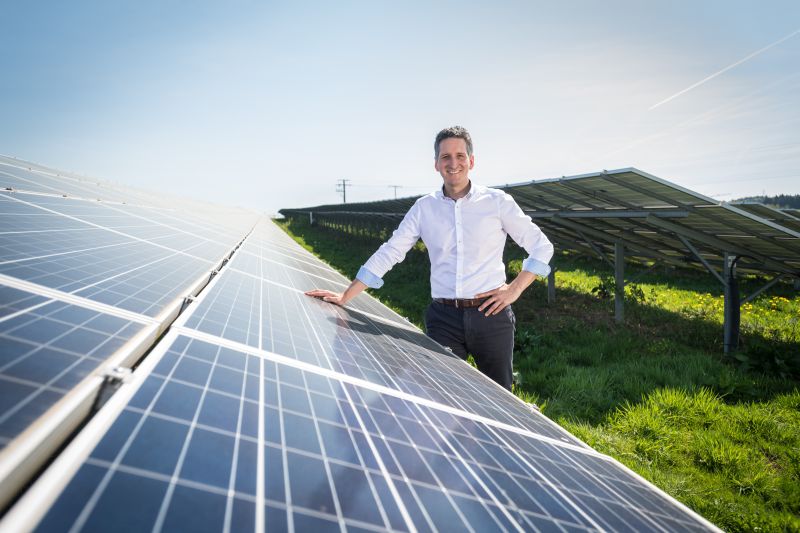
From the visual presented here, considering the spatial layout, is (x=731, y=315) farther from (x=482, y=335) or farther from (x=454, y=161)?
(x=454, y=161)

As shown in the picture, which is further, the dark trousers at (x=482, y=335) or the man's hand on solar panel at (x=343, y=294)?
the man's hand on solar panel at (x=343, y=294)

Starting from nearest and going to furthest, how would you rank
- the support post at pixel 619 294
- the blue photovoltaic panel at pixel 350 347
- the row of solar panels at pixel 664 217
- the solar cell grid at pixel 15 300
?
1. the solar cell grid at pixel 15 300
2. the blue photovoltaic panel at pixel 350 347
3. the row of solar panels at pixel 664 217
4. the support post at pixel 619 294

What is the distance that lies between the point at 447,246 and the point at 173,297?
6.91 ft

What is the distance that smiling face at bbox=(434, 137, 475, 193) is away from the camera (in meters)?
3.34

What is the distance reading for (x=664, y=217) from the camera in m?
6.78

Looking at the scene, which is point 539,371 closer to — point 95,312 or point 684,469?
point 684,469

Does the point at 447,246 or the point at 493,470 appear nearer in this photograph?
the point at 493,470

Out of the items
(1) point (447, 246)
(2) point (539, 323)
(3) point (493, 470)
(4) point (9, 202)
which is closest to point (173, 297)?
(3) point (493, 470)

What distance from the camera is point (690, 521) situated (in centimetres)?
154

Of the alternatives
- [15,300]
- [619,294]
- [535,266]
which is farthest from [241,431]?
[619,294]

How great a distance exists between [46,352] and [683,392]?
251 inches

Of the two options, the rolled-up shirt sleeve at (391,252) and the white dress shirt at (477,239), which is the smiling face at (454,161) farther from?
the rolled-up shirt sleeve at (391,252)

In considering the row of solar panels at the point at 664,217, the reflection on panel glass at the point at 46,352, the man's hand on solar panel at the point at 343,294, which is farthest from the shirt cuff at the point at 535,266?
the row of solar panels at the point at 664,217

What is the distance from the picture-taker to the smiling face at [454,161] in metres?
3.34
